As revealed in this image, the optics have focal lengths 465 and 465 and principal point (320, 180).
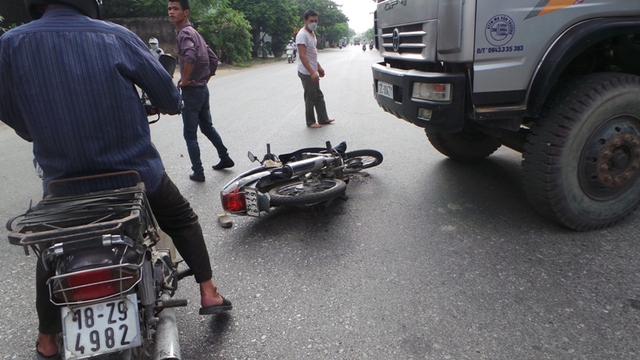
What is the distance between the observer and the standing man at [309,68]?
303 inches

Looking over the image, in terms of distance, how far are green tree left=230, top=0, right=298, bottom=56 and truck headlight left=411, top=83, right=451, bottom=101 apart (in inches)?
1473

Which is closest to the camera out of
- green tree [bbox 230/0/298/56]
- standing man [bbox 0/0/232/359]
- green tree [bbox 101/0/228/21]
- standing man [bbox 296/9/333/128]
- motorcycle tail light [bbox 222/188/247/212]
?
standing man [bbox 0/0/232/359]

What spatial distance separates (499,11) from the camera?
314 cm

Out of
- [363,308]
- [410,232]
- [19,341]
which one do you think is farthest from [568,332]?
[19,341]

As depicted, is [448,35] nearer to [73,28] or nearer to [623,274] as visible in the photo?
[623,274]

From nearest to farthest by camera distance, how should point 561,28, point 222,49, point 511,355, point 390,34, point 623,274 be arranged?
point 511,355
point 623,274
point 561,28
point 390,34
point 222,49

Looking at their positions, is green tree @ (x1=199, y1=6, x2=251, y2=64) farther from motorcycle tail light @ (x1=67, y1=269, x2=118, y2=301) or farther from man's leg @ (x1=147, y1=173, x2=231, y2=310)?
motorcycle tail light @ (x1=67, y1=269, x2=118, y2=301)

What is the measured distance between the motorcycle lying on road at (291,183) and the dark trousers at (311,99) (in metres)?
3.20

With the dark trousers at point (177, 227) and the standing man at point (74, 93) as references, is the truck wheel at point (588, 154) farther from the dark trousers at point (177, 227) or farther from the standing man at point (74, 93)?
the standing man at point (74, 93)

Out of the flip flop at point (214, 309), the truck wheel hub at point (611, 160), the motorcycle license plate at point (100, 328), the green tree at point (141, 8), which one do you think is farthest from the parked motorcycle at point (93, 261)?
the green tree at point (141, 8)

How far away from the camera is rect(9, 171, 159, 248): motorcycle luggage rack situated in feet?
5.70

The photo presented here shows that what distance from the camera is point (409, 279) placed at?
308cm

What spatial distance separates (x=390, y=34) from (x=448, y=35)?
1161 mm

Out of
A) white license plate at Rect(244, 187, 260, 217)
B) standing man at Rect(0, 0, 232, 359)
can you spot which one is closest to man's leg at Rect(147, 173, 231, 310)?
standing man at Rect(0, 0, 232, 359)
